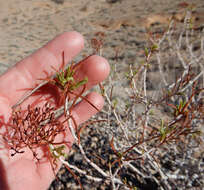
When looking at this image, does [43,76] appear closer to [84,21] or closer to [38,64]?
[38,64]

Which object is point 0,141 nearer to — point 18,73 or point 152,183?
point 18,73

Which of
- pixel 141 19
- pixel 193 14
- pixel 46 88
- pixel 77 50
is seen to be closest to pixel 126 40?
pixel 141 19

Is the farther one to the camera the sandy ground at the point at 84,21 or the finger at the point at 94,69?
the sandy ground at the point at 84,21

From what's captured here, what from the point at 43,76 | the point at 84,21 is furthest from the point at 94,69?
the point at 84,21

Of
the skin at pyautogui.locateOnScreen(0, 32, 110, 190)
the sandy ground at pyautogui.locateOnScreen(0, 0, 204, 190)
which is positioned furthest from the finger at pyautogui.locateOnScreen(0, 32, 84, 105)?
the sandy ground at pyautogui.locateOnScreen(0, 0, 204, 190)

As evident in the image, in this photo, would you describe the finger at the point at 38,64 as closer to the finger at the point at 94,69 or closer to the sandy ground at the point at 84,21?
the finger at the point at 94,69

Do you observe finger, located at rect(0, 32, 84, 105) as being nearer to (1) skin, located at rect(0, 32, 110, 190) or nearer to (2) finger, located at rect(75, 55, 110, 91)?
(1) skin, located at rect(0, 32, 110, 190)

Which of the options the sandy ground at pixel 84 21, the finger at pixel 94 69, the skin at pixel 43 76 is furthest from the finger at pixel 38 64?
the sandy ground at pixel 84 21
